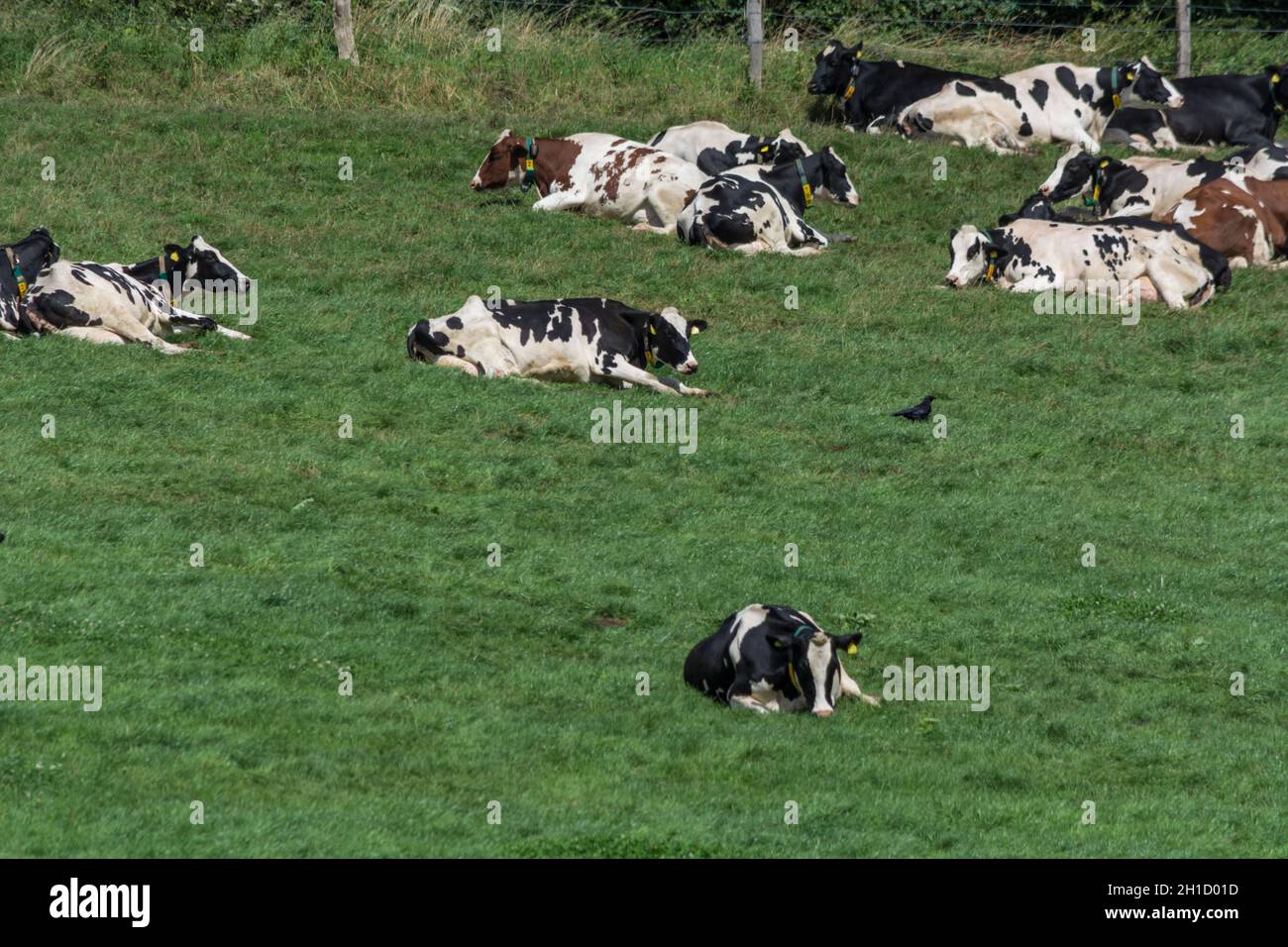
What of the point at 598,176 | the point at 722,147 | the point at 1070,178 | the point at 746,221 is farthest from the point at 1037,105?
the point at 598,176

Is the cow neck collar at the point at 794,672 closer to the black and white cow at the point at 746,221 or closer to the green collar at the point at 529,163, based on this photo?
the black and white cow at the point at 746,221

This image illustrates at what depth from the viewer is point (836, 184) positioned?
86.7 feet

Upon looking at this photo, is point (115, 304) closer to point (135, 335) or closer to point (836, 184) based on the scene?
point (135, 335)

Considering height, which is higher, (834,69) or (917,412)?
(834,69)

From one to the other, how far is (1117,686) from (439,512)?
559 centimetres

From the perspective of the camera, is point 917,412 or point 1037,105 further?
point 1037,105

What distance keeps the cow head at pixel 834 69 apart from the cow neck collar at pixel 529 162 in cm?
601

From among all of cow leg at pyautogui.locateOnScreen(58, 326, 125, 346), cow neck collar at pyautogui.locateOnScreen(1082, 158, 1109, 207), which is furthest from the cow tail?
cow neck collar at pyautogui.locateOnScreen(1082, 158, 1109, 207)

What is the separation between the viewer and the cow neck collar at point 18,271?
1938cm

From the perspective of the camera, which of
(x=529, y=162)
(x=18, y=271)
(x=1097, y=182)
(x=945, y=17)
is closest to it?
(x=18, y=271)

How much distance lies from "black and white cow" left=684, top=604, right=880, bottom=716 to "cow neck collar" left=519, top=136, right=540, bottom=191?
14.4 metres

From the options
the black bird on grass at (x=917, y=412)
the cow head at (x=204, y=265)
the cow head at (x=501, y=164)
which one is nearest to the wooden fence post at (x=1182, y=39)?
the cow head at (x=501, y=164)

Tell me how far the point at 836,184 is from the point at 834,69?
14.7ft

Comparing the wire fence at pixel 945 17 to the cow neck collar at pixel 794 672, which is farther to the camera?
the wire fence at pixel 945 17
